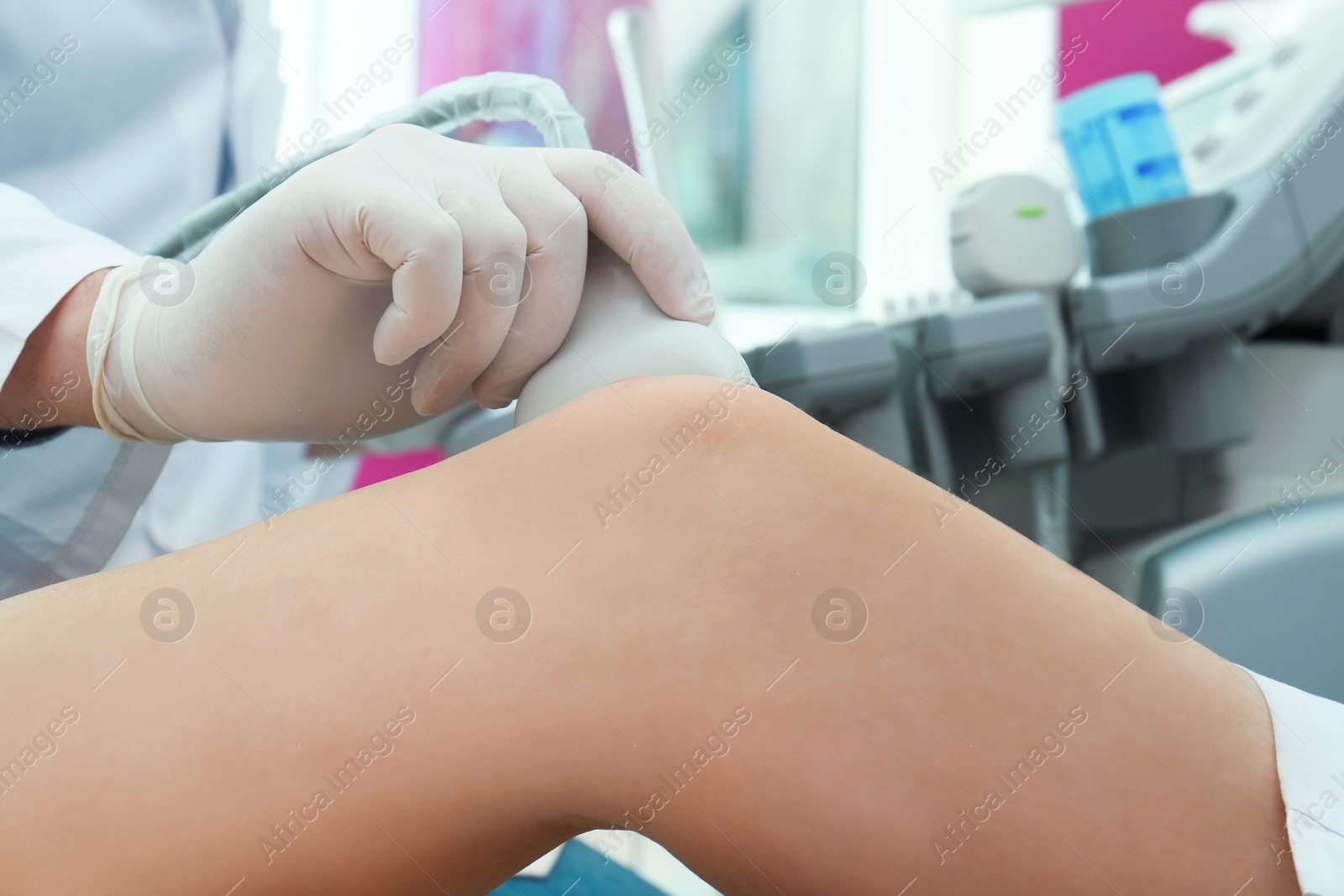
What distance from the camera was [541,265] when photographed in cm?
53

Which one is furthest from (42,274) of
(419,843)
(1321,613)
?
(1321,613)

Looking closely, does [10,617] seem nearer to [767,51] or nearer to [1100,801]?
[1100,801]

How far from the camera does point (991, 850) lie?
1.32 ft

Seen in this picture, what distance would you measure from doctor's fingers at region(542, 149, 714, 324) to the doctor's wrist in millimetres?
383

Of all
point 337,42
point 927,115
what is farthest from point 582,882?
point 927,115

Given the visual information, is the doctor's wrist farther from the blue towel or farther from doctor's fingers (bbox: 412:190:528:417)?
the blue towel

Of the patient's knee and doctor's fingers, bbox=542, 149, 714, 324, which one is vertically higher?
doctor's fingers, bbox=542, 149, 714, 324

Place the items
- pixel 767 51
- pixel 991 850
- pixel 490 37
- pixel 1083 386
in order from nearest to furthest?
pixel 991 850, pixel 1083 386, pixel 490 37, pixel 767 51

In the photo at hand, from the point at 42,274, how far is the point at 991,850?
72 cm

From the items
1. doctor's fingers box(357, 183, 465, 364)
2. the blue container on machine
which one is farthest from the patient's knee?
the blue container on machine

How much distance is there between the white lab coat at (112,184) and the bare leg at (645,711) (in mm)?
370

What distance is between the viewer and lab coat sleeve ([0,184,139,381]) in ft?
2.01

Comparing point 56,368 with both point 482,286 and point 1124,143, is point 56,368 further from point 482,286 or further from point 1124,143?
point 1124,143

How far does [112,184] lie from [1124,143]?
1198 millimetres
